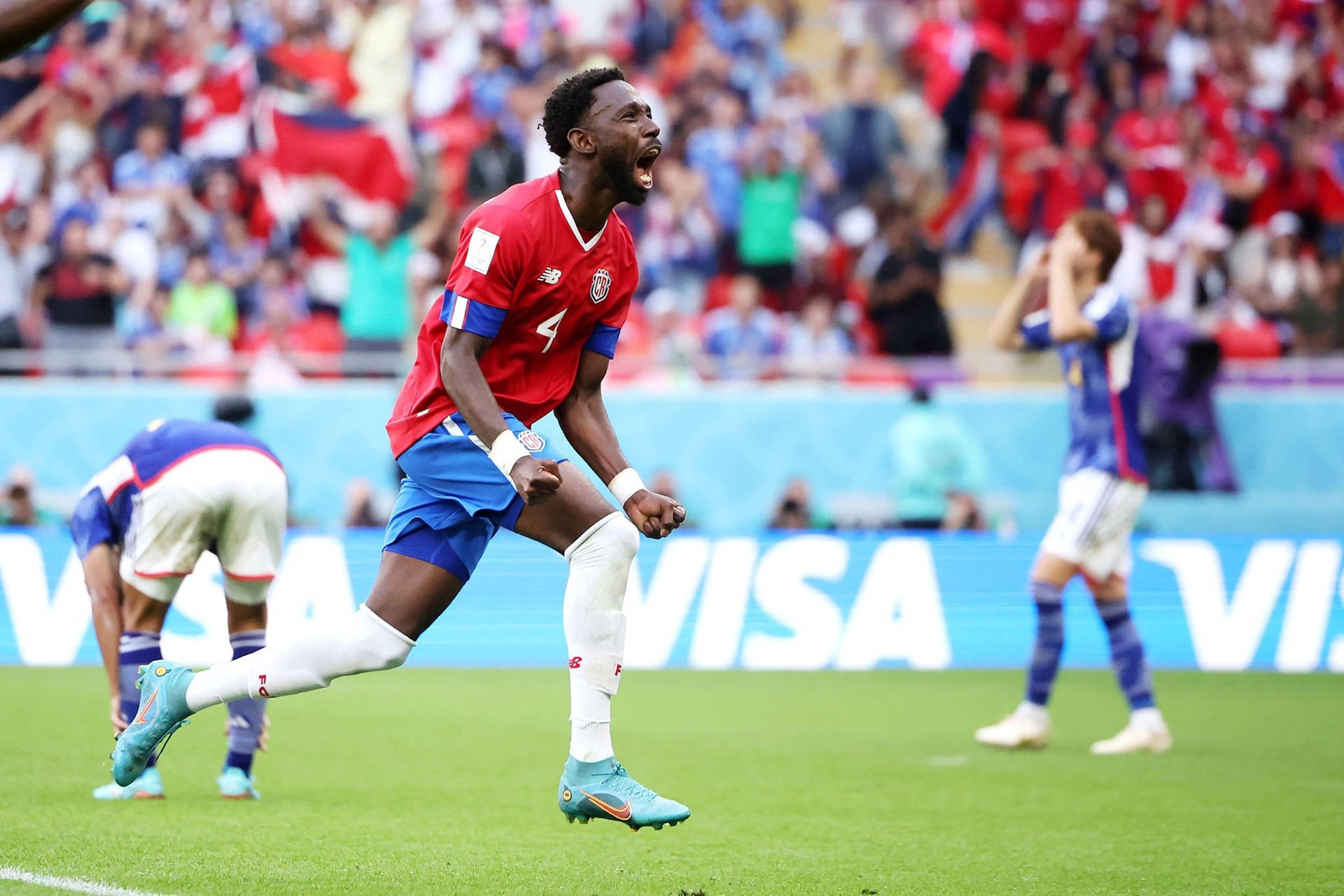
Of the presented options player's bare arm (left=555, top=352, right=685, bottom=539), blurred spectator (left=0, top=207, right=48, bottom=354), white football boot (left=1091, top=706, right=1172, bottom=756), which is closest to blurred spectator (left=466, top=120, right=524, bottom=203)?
blurred spectator (left=0, top=207, right=48, bottom=354)

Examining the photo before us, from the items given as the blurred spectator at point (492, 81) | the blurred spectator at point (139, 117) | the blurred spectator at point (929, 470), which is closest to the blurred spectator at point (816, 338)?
the blurred spectator at point (929, 470)

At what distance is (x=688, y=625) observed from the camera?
13.2m

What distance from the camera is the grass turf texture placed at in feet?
19.3

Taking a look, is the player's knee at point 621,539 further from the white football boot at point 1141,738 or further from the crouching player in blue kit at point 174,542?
the white football boot at point 1141,738

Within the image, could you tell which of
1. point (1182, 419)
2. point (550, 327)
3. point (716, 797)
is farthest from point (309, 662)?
point (1182, 419)

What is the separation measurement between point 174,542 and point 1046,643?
453 cm

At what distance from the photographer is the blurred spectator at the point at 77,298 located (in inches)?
591

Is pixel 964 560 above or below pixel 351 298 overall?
below

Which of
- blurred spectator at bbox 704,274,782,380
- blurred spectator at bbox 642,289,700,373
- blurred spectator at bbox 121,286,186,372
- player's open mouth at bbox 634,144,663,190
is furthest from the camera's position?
blurred spectator at bbox 704,274,782,380

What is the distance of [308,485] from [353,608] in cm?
208

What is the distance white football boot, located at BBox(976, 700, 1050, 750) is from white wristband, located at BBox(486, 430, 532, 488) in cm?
478

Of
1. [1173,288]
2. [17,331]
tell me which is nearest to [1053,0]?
[1173,288]

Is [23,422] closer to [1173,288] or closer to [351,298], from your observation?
[351,298]

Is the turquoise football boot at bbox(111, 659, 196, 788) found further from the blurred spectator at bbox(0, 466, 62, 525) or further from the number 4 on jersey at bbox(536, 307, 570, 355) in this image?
the blurred spectator at bbox(0, 466, 62, 525)
